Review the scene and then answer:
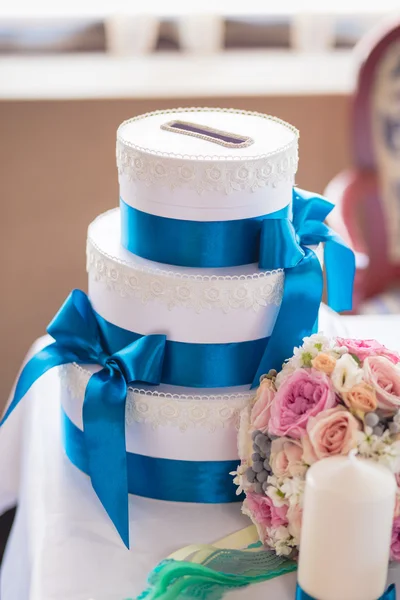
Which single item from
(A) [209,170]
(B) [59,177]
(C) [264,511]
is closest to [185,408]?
(C) [264,511]

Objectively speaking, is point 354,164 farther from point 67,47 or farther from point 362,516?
point 362,516

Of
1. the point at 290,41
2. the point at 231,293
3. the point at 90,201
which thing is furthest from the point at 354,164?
the point at 231,293

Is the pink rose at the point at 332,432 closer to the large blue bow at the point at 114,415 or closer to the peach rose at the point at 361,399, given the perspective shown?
the peach rose at the point at 361,399

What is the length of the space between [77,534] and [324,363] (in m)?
0.39

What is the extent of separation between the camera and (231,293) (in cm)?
116

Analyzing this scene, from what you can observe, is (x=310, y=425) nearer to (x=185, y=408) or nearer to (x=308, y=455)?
(x=308, y=455)

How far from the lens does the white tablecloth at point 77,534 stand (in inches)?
40.8

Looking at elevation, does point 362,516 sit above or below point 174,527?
above

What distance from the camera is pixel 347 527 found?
816 millimetres

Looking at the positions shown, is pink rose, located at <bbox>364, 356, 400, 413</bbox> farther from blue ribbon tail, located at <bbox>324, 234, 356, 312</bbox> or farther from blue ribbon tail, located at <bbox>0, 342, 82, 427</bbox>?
blue ribbon tail, located at <bbox>0, 342, 82, 427</bbox>

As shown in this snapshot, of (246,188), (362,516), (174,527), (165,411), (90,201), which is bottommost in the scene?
(90,201)

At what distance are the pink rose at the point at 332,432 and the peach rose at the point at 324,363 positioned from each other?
2.2 inches

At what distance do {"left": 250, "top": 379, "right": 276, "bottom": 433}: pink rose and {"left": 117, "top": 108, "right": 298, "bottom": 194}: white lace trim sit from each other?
0.26 m

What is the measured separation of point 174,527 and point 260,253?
1.27 ft
